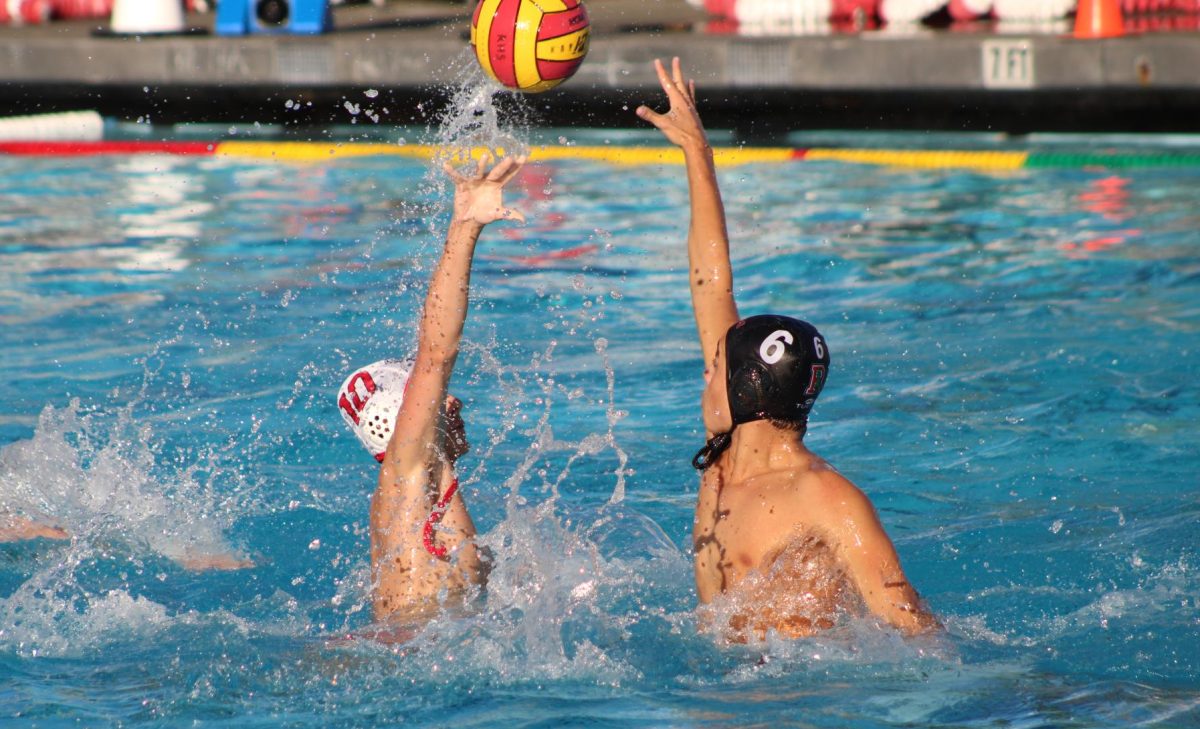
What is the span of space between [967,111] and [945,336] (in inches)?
192

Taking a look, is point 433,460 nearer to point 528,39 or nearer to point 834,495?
point 834,495

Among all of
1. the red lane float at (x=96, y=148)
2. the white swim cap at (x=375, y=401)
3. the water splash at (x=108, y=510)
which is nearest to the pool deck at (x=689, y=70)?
the red lane float at (x=96, y=148)

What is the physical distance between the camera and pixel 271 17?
11445 millimetres

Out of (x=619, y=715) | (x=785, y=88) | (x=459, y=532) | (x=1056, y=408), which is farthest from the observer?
(x=785, y=88)

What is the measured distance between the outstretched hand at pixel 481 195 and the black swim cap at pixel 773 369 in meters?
0.51

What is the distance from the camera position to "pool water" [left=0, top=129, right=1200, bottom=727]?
3141 millimetres

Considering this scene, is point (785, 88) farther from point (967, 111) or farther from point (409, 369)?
point (409, 369)

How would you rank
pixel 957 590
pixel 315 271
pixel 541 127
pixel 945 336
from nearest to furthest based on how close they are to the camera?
1. pixel 957 590
2. pixel 945 336
3. pixel 315 271
4. pixel 541 127

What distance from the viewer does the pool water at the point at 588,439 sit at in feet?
10.3

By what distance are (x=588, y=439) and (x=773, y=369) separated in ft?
3.60

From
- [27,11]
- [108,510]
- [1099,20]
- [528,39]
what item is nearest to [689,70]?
[1099,20]

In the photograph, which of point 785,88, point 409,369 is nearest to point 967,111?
point 785,88

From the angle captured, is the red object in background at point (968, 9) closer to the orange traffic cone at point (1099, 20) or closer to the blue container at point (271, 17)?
the orange traffic cone at point (1099, 20)

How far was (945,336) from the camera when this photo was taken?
20.2 feet
